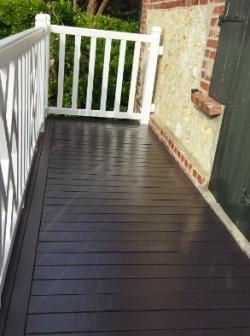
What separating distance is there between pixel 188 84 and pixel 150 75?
1.23 meters

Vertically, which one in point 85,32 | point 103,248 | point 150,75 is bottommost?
point 103,248

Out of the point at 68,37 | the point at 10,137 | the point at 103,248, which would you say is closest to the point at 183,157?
the point at 103,248

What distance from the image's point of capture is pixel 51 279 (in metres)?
2.00

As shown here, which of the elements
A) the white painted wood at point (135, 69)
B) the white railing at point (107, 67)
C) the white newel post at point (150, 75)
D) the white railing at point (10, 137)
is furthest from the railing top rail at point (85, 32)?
the white railing at point (10, 137)

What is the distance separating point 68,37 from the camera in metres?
6.10

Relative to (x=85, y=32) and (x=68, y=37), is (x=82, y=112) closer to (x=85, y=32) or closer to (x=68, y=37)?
(x=85, y=32)

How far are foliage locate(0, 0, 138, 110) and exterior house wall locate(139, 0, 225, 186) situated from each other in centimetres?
160

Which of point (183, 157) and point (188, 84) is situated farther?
point (188, 84)

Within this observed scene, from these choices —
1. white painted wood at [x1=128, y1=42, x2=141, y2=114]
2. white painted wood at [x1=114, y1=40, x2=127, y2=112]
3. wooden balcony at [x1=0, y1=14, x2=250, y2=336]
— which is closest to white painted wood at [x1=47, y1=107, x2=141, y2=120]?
white painted wood at [x1=114, y1=40, x2=127, y2=112]

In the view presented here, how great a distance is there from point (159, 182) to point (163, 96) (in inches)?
63.4

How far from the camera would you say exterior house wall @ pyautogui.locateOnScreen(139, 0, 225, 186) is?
10.2 feet

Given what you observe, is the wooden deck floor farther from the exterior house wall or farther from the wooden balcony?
the exterior house wall

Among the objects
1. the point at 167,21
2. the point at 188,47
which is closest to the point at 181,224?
the point at 188,47

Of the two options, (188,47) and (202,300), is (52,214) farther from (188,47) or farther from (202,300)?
(188,47)
